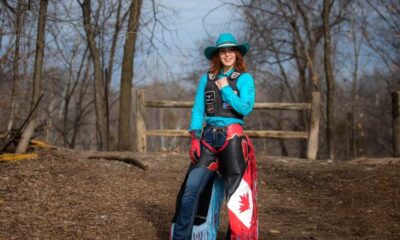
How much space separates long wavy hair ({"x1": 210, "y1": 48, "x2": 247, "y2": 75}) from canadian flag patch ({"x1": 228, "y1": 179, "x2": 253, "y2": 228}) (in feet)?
3.00

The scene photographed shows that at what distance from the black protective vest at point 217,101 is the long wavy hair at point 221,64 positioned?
0.09 meters

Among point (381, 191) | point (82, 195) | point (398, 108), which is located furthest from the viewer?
point (398, 108)

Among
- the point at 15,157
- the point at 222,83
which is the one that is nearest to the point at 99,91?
the point at 15,157

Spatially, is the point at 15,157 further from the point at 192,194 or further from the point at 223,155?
the point at 223,155

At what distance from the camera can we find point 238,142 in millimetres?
3889

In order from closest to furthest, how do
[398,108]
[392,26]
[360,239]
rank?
[360,239]
[398,108]
[392,26]

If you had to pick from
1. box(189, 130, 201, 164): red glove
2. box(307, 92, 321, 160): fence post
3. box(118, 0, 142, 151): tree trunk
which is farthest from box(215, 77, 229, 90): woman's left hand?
box(118, 0, 142, 151): tree trunk

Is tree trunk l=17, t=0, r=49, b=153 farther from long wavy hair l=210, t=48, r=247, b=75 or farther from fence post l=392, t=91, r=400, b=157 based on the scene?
fence post l=392, t=91, r=400, b=157

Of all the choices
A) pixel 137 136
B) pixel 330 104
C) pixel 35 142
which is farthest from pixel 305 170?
pixel 330 104

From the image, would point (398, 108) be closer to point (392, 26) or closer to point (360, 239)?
point (360, 239)

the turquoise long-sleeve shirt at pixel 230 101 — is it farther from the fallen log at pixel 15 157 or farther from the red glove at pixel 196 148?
the fallen log at pixel 15 157

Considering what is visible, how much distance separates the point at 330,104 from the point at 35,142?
342 inches

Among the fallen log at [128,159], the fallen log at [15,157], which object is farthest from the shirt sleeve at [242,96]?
the fallen log at [15,157]

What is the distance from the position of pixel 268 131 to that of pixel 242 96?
21.5 feet
